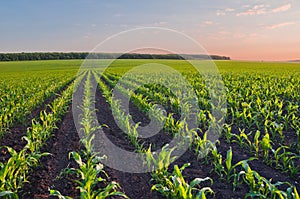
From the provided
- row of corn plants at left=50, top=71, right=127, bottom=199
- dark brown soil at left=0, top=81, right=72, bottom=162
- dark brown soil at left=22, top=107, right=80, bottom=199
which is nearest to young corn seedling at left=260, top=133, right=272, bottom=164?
row of corn plants at left=50, top=71, right=127, bottom=199

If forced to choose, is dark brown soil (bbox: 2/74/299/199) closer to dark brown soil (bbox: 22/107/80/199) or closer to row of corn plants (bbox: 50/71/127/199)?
dark brown soil (bbox: 22/107/80/199)

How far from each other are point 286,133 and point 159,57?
87480mm

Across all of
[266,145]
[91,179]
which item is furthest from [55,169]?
[266,145]

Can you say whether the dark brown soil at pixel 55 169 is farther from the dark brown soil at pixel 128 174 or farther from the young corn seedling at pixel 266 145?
the young corn seedling at pixel 266 145

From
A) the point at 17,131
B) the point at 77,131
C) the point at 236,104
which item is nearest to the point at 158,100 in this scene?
the point at 236,104

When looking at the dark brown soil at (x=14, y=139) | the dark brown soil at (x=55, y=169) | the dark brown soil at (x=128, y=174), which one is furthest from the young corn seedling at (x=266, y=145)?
the dark brown soil at (x=14, y=139)

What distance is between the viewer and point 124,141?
6.71m

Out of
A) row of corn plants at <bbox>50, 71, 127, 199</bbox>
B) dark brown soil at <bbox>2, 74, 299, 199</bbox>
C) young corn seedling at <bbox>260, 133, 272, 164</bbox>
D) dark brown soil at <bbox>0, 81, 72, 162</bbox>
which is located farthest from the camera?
dark brown soil at <bbox>0, 81, 72, 162</bbox>

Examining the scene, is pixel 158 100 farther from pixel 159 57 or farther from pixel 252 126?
pixel 159 57

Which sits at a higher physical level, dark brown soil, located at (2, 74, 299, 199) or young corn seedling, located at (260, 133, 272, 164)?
young corn seedling, located at (260, 133, 272, 164)

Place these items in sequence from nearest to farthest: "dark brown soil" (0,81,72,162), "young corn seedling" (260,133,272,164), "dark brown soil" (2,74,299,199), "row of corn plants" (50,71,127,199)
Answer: "row of corn plants" (50,71,127,199)
"dark brown soil" (2,74,299,199)
"young corn seedling" (260,133,272,164)
"dark brown soil" (0,81,72,162)

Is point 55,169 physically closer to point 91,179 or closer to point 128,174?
point 128,174

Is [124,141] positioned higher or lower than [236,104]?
lower

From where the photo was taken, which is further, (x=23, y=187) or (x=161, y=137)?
(x=161, y=137)
